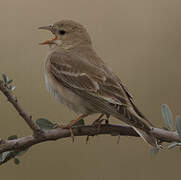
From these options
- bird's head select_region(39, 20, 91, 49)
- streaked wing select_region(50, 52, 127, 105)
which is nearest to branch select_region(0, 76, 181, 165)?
streaked wing select_region(50, 52, 127, 105)

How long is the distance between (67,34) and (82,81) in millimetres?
941

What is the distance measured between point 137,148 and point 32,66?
1.45m

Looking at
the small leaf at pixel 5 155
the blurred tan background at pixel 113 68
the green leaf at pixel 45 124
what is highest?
the small leaf at pixel 5 155

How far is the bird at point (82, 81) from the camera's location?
12.1 ft

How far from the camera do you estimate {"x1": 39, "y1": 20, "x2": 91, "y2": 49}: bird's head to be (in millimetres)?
4930

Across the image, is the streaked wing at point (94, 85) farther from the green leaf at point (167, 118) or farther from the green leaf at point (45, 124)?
the green leaf at point (45, 124)

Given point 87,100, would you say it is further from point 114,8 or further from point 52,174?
point 114,8

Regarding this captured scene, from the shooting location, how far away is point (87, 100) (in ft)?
13.0

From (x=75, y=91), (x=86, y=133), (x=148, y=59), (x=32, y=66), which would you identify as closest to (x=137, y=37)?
(x=148, y=59)

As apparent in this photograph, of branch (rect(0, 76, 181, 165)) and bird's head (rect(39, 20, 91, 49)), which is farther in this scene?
bird's head (rect(39, 20, 91, 49))

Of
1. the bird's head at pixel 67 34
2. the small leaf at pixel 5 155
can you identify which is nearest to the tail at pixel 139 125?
the small leaf at pixel 5 155

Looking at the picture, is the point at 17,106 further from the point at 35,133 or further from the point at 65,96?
the point at 65,96

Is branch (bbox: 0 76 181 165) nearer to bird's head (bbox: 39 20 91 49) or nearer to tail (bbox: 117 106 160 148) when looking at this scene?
tail (bbox: 117 106 160 148)

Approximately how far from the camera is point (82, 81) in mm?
4145
